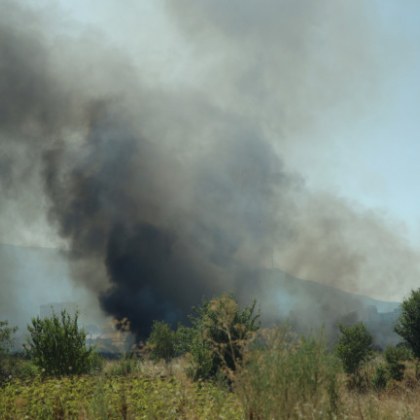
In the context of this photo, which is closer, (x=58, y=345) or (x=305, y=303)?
(x=58, y=345)

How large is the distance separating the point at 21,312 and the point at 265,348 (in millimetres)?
206086

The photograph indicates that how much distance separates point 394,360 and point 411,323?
5.42 ft

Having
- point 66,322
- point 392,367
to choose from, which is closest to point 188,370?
point 66,322

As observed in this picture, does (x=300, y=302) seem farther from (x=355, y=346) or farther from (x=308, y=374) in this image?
(x=308, y=374)

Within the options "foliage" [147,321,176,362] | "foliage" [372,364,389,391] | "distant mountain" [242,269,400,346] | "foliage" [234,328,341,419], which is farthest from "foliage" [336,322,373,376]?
"distant mountain" [242,269,400,346]

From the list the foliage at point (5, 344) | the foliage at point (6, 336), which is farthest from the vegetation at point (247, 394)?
the foliage at point (6, 336)

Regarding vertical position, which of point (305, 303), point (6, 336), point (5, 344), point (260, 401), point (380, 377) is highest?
point (305, 303)

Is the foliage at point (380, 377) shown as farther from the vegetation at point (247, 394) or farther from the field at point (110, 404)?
the field at point (110, 404)

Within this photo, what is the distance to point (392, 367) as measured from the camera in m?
22.3

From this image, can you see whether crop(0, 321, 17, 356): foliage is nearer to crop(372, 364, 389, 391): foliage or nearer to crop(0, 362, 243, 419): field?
crop(0, 362, 243, 419): field

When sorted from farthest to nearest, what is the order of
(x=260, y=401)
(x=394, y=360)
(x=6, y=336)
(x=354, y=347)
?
(x=354, y=347) < (x=6, y=336) < (x=394, y=360) < (x=260, y=401)

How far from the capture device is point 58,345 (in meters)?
15.5

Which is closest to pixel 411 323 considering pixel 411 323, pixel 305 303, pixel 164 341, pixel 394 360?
pixel 411 323

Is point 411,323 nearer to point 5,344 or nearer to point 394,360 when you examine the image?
point 394,360
